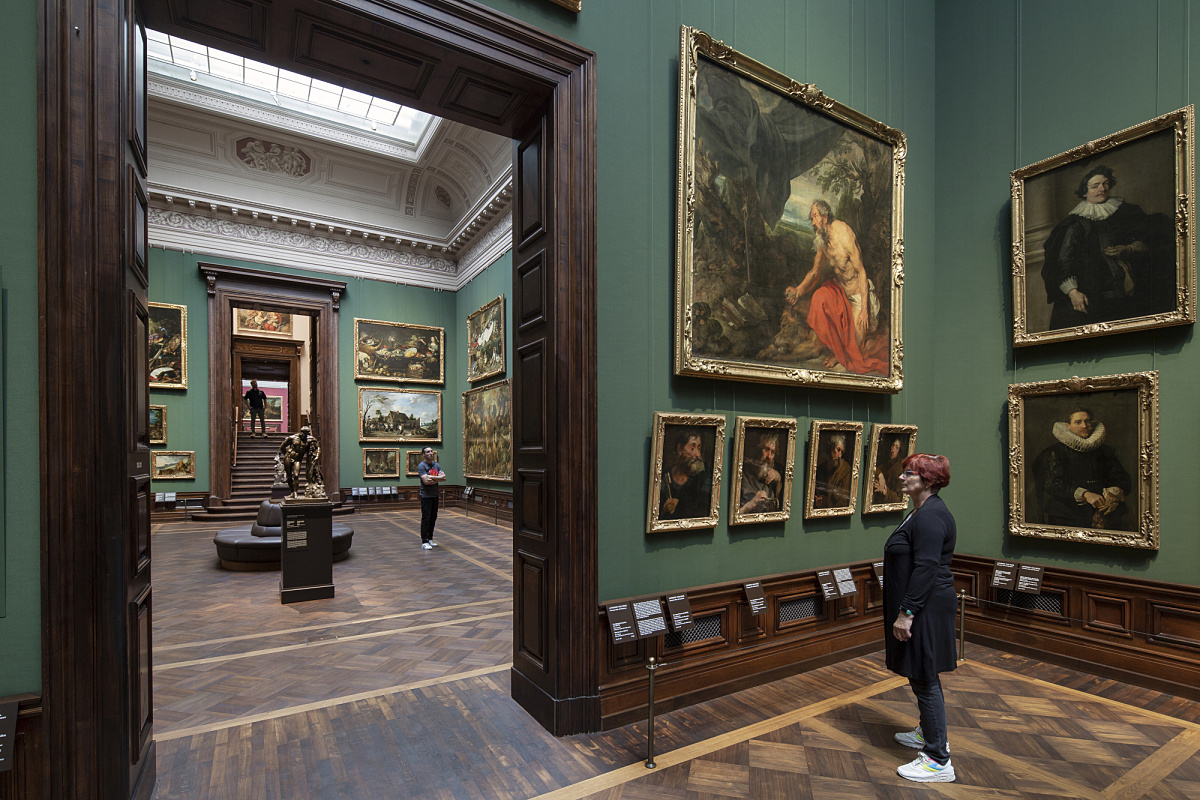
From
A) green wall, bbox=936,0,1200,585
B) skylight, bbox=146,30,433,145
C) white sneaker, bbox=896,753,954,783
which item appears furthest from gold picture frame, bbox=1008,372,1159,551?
skylight, bbox=146,30,433,145

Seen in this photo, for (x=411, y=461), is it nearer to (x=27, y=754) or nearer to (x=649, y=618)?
(x=649, y=618)

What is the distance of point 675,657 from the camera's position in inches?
184

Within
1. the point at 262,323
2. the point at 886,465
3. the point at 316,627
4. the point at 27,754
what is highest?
the point at 262,323

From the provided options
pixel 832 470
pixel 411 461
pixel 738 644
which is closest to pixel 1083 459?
pixel 832 470

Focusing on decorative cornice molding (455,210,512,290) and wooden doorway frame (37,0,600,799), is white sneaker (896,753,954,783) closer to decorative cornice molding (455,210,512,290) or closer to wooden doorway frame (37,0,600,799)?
wooden doorway frame (37,0,600,799)

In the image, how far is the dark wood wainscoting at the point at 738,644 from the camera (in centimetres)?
440

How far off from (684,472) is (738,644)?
64.0 inches

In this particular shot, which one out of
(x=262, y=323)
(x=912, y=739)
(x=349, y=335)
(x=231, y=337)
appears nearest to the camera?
(x=912, y=739)

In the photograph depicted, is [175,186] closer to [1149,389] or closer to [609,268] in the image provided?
[609,268]

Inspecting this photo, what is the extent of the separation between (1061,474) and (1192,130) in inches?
122

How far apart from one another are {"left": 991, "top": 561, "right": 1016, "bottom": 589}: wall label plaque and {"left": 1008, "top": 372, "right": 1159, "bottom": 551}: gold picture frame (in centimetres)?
35

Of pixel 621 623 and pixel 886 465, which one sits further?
pixel 886 465

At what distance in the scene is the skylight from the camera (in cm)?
1407

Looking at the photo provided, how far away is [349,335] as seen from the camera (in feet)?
58.2
